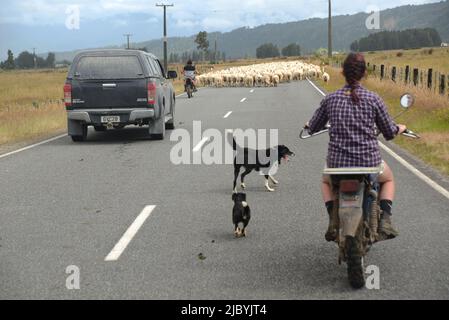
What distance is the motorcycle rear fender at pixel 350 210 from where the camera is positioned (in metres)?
5.06

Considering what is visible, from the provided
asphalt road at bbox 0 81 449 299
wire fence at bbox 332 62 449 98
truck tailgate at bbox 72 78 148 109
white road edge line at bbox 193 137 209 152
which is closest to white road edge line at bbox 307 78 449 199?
asphalt road at bbox 0 81 449 299

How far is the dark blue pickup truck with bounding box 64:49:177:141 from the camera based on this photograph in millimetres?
15234

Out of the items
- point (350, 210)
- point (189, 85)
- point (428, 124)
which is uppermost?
point (189, 85)

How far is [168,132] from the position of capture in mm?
17734

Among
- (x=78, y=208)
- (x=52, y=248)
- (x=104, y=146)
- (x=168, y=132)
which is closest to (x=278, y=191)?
(x=78, y=208)

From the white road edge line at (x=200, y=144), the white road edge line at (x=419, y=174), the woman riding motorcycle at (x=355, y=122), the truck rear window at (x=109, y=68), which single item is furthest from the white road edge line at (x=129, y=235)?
the truck rear window at (x=109, y=68)

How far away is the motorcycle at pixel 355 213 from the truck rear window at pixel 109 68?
10674 millimetres

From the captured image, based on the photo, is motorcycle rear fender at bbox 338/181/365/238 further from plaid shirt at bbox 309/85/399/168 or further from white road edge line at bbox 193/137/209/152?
white road edge line at bbox 193/137/209/152

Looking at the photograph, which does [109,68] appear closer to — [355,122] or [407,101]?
[407,101]

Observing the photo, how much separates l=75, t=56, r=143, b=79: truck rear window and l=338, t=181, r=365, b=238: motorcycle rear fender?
10.9 m

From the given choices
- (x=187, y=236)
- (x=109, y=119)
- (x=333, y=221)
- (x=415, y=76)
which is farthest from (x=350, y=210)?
(x=415, y=76)

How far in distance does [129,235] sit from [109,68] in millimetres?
9002

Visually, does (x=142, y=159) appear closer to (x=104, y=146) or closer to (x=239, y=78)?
(x=104, y=146)

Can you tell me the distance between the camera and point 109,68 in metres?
15.4
